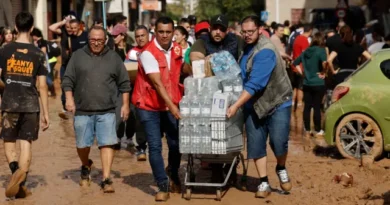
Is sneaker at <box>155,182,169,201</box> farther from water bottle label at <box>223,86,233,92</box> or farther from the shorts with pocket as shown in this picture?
the shorts with pocket

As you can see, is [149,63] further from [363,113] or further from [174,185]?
[363,113]

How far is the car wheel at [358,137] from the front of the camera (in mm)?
12102

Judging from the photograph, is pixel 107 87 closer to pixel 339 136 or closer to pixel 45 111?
pixel 45 111

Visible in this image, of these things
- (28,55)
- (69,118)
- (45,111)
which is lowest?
(69,118)

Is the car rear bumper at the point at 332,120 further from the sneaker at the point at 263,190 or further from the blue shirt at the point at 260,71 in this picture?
the blue shirt at the point at 260,71

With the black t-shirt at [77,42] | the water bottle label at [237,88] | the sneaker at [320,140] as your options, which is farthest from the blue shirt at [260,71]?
the black t-shirt at [77,42]

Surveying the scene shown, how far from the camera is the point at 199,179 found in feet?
35.0

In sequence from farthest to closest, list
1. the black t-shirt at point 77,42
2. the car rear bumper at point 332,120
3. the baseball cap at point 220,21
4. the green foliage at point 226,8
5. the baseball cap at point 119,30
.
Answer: the green foliage at point 226,8 → the black t-shirt at point 77,42 → the baseball cap at point 119,30 → the car rear bumper at point 332,120 → the baseball cap at point 220,21

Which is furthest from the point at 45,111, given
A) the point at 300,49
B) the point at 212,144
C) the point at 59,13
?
the point at 59,13

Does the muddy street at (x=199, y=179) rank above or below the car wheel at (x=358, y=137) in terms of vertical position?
below

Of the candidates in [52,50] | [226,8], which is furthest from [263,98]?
[226,8]

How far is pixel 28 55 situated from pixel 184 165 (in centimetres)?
313

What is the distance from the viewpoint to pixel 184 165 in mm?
11859

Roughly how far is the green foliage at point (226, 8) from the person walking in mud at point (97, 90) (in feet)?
145
